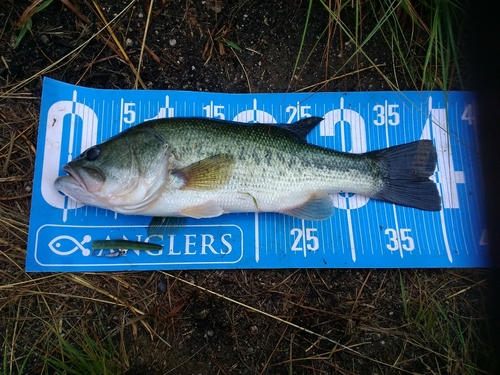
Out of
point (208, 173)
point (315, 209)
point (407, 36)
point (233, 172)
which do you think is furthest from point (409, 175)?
point (208, 173)

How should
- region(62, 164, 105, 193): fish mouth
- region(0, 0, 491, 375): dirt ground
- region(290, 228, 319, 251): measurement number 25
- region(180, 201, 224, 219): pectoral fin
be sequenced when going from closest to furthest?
region(62, 164, 105, 193): fish mouth, region(180, 201, 224, 219): pectoral fin, region(0, 0, 491, 375): dirt ground, region(290, 228, 319, 251): measurement number 25

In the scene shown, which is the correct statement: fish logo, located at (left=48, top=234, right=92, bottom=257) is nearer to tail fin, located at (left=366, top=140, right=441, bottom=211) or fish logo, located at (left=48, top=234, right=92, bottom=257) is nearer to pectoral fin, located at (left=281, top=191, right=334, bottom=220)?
pectoral fin, located at (left=281, top=191, right=334, bottom=220)

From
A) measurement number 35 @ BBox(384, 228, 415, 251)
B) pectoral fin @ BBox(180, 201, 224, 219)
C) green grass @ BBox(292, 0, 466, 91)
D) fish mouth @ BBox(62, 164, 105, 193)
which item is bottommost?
measurement number 35 @ BBox(384, 228, 415, 251)

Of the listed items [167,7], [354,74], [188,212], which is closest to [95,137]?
[188,212]

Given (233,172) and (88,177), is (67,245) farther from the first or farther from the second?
(233,172)

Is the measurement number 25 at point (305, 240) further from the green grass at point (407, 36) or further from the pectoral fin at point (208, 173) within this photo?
the green grass at point (407, 36)

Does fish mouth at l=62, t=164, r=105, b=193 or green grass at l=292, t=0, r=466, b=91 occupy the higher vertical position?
green grass at l=292, t=0, r=466, b=91

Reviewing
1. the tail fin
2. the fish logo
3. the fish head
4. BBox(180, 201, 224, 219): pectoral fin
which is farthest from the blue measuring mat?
the fish head
